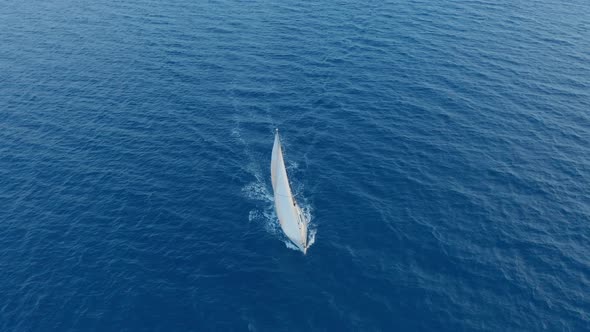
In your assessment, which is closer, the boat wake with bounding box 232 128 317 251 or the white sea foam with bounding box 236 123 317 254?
the boat wake with bounding box 232 128 317 251

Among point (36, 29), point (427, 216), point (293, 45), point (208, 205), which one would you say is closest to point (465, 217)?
point (427, 216)

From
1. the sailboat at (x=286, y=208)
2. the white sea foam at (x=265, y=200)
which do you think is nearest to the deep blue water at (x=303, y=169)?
the white sea foam at (x=265, y=200)

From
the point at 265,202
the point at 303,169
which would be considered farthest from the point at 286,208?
the point at 303,169

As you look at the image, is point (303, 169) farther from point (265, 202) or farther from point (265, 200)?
point (265, 202)

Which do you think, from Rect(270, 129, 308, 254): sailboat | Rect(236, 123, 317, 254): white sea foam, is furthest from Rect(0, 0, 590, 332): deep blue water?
Rect(270, 129, 308, 254): sailboat

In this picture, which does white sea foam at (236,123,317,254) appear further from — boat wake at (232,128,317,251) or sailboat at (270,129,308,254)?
sailboat at (270,129,308,254)

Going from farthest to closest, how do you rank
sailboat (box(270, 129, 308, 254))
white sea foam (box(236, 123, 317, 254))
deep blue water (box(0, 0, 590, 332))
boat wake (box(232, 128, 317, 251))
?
white sea foam (box(236, 123, 317, 254))
boat wake (box(232, 128, 317, 251))
sailboat (box(270, 129, 308, 254))
deep blue water (box(0, 0, 590, 332))
